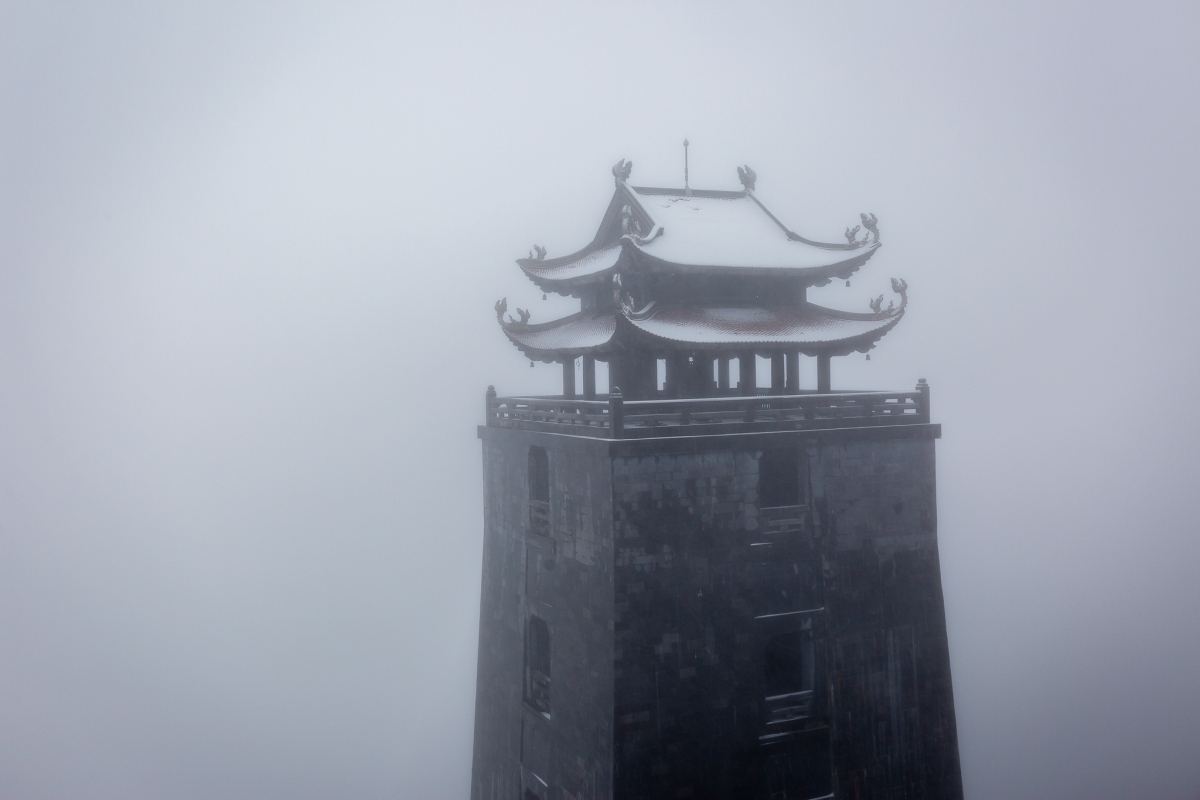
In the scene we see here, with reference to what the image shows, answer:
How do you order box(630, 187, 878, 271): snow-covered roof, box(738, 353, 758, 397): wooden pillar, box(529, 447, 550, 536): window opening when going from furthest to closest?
box(529, 447, 550, 536): window opening
box(738, 353, 758, 397): wooden pillar
box(630, 187, 878, 271): snow-covered roof

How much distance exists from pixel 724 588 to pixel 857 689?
9.40 ft

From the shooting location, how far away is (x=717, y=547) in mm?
12148

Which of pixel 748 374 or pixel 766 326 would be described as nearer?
pixel 766 326

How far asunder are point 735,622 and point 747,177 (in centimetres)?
840

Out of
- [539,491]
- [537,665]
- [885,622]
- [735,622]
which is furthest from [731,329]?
[537,665]

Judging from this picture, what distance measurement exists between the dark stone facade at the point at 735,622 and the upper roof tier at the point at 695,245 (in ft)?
9.14

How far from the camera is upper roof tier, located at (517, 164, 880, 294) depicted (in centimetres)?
1313

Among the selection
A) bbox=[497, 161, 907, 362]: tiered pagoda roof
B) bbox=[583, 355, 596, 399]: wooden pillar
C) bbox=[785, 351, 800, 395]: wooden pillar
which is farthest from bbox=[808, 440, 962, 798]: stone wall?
bbox=[583, 355, 596, 399]: wooden pillar

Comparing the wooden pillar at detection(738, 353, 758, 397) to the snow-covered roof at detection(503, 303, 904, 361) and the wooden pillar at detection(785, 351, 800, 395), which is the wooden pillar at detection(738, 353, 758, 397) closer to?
the snow-covered roof at detection(503, 303, 904, 361)

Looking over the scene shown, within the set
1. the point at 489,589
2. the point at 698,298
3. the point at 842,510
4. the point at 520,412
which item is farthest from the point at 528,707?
the point at 698,298

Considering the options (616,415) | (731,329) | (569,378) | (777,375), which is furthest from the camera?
(569,378)

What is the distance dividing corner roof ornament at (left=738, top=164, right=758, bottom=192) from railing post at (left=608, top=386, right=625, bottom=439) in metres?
6.29

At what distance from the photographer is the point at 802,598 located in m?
12.6

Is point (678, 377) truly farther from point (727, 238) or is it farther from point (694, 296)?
point (727, 238)
